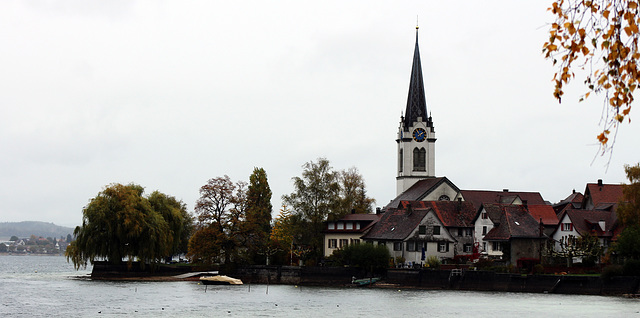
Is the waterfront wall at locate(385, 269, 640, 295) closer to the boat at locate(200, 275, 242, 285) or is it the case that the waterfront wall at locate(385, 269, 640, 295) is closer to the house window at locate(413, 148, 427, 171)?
the boat at locate(200, 275, 242, 285)

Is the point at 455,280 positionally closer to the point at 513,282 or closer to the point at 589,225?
the point at 513,282

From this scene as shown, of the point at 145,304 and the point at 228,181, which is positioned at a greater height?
the point at 228,181

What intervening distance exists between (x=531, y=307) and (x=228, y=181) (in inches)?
1810

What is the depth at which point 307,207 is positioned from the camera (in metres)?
113

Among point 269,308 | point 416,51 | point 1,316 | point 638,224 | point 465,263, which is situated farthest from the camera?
point 416,51

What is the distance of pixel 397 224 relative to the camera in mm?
105812

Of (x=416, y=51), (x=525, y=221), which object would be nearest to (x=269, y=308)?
(x=525, y=221)

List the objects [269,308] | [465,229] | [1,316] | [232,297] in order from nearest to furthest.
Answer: [1,316] → [269,308] → [232,297] → [465,229]

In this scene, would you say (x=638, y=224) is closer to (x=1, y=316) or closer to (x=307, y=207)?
(x=307, y=207)

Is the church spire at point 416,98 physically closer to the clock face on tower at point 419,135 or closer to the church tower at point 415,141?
the church tower at point 415,141

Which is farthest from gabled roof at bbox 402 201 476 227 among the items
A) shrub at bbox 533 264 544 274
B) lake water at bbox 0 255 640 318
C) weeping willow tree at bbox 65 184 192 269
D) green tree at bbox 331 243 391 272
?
weeping willow tree at bbox 65 184 192 269

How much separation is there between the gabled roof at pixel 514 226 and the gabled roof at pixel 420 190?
2811 centimetres

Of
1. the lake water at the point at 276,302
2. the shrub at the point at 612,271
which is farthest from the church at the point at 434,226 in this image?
the shrub at the point at 612,271

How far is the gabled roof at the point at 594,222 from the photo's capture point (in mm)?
96575
